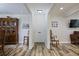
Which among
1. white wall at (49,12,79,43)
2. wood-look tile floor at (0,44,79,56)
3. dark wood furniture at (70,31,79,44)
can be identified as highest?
white wall at (49,12,79,43)

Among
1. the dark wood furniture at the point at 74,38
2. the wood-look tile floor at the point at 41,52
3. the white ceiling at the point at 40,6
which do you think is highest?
the white ceiling at the point at 40,6

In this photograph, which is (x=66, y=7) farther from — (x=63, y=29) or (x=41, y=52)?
(x=63, y=29)

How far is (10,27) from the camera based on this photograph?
697 centimetres

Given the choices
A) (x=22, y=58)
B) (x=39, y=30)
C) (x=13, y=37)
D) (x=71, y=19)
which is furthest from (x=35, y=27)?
(x=22, y=58)

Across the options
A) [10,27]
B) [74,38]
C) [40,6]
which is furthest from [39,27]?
[40,6]

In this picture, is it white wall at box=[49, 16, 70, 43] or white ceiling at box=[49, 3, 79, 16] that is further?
white wall at box=[49, 16, 70, 43]

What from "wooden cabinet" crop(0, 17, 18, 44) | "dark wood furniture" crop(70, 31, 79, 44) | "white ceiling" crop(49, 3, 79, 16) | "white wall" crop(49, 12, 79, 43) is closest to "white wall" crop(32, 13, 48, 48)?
"white wall" crop(49, 12, 79, 43)

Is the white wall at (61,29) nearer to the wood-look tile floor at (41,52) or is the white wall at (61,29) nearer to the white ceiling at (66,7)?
the white ceiling at (66,7)

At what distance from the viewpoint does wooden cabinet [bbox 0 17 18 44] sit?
6758mm

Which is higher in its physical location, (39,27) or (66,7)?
(66,7)

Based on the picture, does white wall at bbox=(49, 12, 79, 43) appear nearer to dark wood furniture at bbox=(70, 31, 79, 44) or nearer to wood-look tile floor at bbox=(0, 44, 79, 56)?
dark wood furniture at bbox=(70, 31, 79, 44)

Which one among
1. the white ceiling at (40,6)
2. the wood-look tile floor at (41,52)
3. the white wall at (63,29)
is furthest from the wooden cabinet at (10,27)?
the white wall at (63,29)

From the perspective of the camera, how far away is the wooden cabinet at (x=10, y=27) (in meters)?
6.76

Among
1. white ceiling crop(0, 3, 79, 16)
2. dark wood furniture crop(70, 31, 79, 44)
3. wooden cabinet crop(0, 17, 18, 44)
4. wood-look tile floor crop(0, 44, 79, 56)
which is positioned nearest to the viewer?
white ceiling crop(0, 3, 79, 16)
